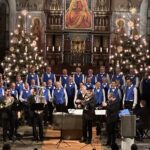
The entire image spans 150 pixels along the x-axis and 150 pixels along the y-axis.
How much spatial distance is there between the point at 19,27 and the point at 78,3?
4.87m

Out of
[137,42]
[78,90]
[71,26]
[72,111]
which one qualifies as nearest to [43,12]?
[71,26]

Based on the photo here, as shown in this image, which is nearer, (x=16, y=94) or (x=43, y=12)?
(x=16, y=94)

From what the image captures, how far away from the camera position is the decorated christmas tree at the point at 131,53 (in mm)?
27200

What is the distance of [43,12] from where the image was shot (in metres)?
31.2

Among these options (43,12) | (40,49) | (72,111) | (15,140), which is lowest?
(15,140)

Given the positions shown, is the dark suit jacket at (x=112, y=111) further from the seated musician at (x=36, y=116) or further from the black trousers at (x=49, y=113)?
the black trousers at (x=49, y=113)

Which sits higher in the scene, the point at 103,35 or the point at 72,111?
the point at 103,35

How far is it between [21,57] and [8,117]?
35.8 ft

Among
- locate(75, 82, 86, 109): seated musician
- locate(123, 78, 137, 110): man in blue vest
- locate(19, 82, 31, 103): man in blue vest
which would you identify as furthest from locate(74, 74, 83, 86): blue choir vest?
locate(19, 82, 31, 103): man in blue vest

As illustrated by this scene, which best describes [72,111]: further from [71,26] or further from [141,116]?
[71,26]

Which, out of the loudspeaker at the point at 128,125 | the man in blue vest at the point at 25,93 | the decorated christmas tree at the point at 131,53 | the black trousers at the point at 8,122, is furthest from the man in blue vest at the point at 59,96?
the decorated christmas tree at the point at 131,53

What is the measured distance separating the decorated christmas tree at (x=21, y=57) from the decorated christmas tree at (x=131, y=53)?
4.45m

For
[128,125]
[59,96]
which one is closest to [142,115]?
[128,125]

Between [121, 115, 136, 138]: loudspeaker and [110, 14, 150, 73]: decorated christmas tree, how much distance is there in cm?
1332
